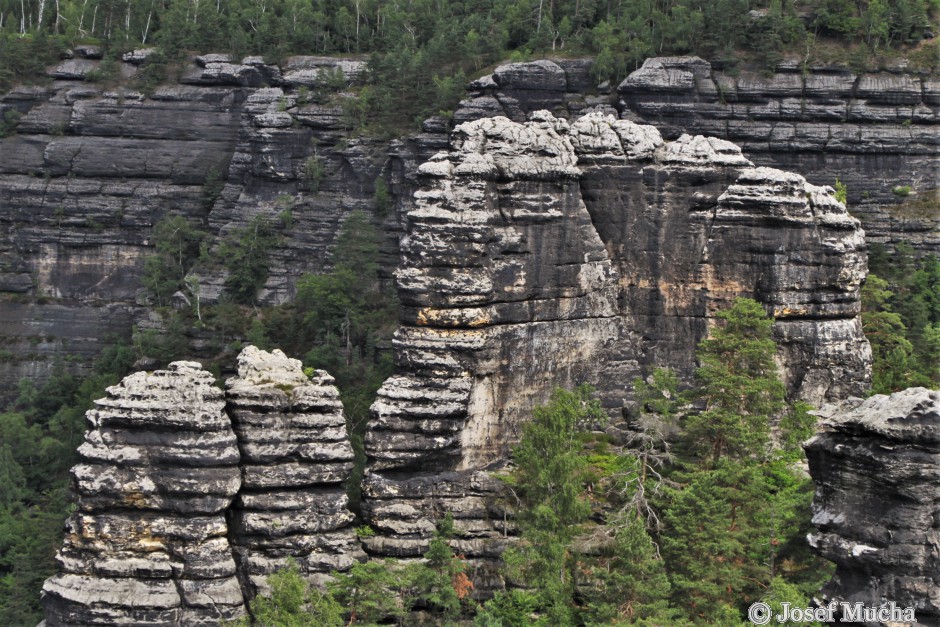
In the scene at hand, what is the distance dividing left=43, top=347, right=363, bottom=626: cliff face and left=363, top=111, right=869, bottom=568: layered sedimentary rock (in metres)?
4.32

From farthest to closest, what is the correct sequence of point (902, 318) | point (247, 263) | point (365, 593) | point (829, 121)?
1. point (247, 263)
2. point (829, 121)
3. point (902, 318)
4. point (365, 593)

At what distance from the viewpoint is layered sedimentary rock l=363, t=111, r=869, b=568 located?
185 feet

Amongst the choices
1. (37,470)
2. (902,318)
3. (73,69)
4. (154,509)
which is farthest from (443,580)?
(73,69)

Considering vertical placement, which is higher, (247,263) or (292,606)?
(247,263)

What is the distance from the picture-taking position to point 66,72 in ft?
371

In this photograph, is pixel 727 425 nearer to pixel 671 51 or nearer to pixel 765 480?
pixel 765 480

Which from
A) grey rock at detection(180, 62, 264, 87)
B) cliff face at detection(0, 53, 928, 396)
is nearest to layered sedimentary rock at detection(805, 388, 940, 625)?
cliff face at detection(0, 53, 928, 396)

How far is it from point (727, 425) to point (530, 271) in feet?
29.2

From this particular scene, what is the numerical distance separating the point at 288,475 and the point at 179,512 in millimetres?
3522

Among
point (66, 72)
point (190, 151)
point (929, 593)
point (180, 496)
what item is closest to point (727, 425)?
point (929, 593)

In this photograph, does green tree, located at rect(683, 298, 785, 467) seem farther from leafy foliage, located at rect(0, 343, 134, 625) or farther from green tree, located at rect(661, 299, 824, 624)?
leafy foliage, located at rect(0, 343, 134, 625)

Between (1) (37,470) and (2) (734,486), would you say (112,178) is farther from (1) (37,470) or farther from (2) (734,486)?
(2) (734,486)

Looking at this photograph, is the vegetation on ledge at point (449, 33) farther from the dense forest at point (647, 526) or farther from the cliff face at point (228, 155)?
Result: the dense forest at point (647, 526)

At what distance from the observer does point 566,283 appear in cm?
6031
